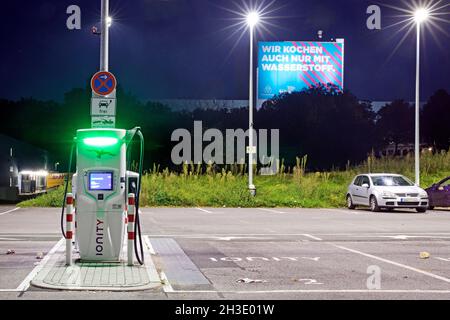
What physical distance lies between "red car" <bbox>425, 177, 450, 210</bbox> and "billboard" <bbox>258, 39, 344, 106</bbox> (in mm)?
27087

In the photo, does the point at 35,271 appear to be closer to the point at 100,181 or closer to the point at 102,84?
the point at 100,181

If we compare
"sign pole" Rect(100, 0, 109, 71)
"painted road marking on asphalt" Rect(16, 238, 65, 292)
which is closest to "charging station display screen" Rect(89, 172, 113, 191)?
"painted road marking on asphalt" Rect(16, 238, 65, 292)

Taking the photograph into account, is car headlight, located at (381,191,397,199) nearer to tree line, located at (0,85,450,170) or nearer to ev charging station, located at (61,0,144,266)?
ev charging station, located at (61,0,144,266)

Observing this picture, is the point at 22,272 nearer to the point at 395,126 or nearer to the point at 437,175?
the point at 437,175

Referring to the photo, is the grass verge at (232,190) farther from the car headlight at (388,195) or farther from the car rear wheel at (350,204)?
the car headlight at (388,195)

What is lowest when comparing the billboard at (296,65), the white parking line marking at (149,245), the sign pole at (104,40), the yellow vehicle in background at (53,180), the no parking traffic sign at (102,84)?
the white parking line marking at (149,245)

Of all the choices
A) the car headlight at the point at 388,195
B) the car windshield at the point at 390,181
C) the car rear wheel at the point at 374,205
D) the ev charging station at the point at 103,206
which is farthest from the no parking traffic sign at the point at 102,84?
the car windshield at the point at 390,181

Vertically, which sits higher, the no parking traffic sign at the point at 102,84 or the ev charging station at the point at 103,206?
the no parking traffic sign at the point at 102,84

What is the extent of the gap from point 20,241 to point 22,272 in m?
4.79

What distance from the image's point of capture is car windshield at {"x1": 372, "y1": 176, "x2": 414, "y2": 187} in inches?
1141

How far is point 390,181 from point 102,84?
1824cm

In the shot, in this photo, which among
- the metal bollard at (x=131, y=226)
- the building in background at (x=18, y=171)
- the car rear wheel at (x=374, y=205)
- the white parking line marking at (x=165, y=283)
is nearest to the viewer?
the white parking line marking at (x=165, y=283)

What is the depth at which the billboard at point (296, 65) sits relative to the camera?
2222 inches

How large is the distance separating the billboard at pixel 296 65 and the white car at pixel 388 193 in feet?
88.8
